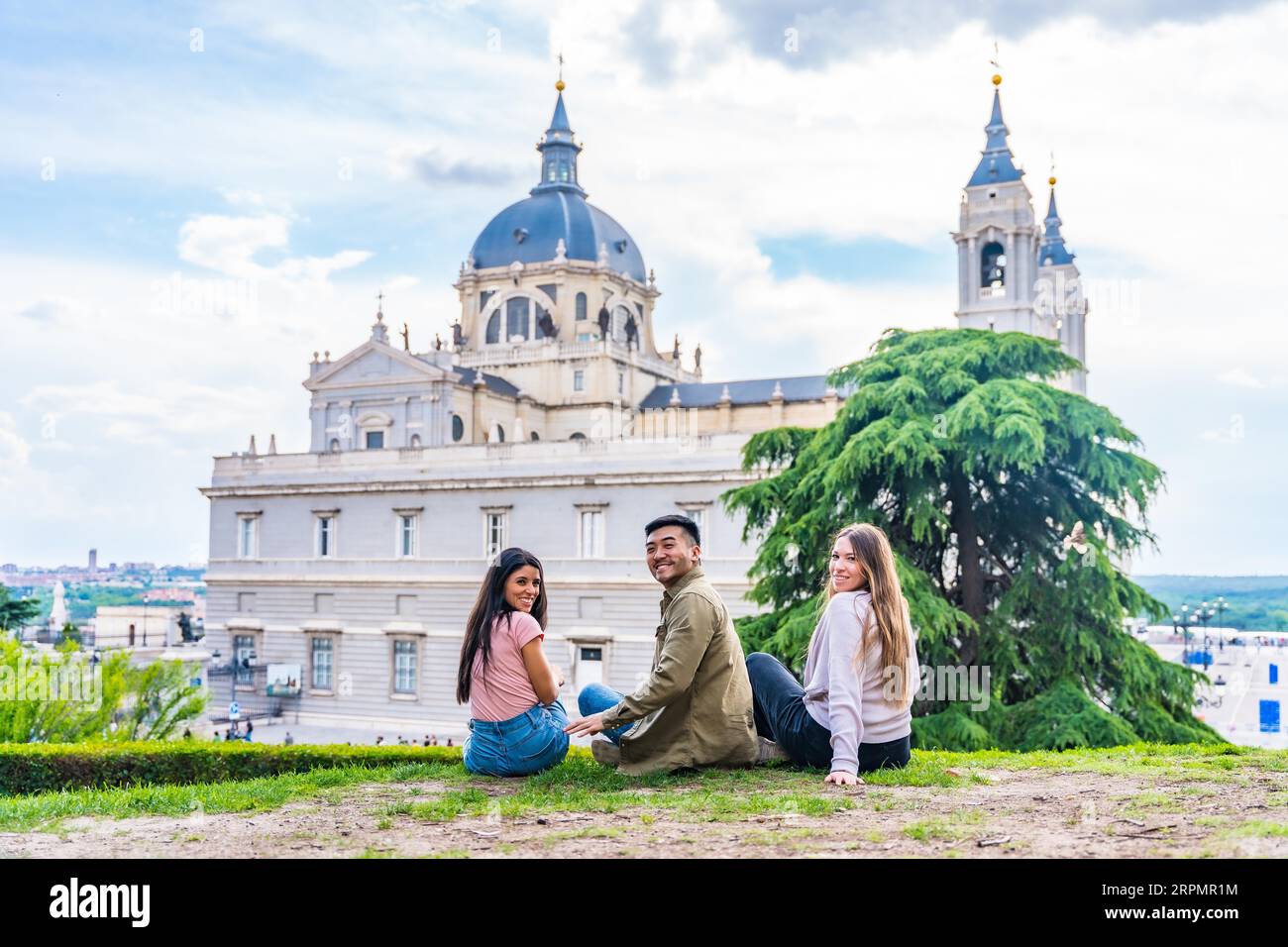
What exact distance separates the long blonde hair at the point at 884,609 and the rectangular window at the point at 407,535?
30.7 meters

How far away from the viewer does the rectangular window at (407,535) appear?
3634cm

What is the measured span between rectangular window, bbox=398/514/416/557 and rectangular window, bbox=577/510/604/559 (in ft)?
18.0

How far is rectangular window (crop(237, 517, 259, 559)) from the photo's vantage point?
38938 millimetres

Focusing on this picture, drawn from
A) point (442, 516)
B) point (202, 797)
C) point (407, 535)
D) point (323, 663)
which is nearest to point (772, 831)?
point (202, 797)

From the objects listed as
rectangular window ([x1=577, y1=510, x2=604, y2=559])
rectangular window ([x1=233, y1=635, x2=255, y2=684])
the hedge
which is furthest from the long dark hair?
rectangular window ([x1=233, y1=635, x2=255, y2=684])

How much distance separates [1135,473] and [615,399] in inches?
1320

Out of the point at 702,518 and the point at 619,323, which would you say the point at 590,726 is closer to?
the point at 702,518

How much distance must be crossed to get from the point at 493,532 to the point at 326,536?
5818mm

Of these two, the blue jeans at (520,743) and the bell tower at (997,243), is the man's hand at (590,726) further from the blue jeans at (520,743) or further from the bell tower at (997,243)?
the bell tower at (997,243)

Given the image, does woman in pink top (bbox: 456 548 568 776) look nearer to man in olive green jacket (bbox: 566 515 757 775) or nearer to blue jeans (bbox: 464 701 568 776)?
blue jeans (bbox: 464 701 568 776)

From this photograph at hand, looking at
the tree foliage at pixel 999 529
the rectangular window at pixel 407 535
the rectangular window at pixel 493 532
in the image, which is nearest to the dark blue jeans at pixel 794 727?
the tree foliage at pixel 999 529
